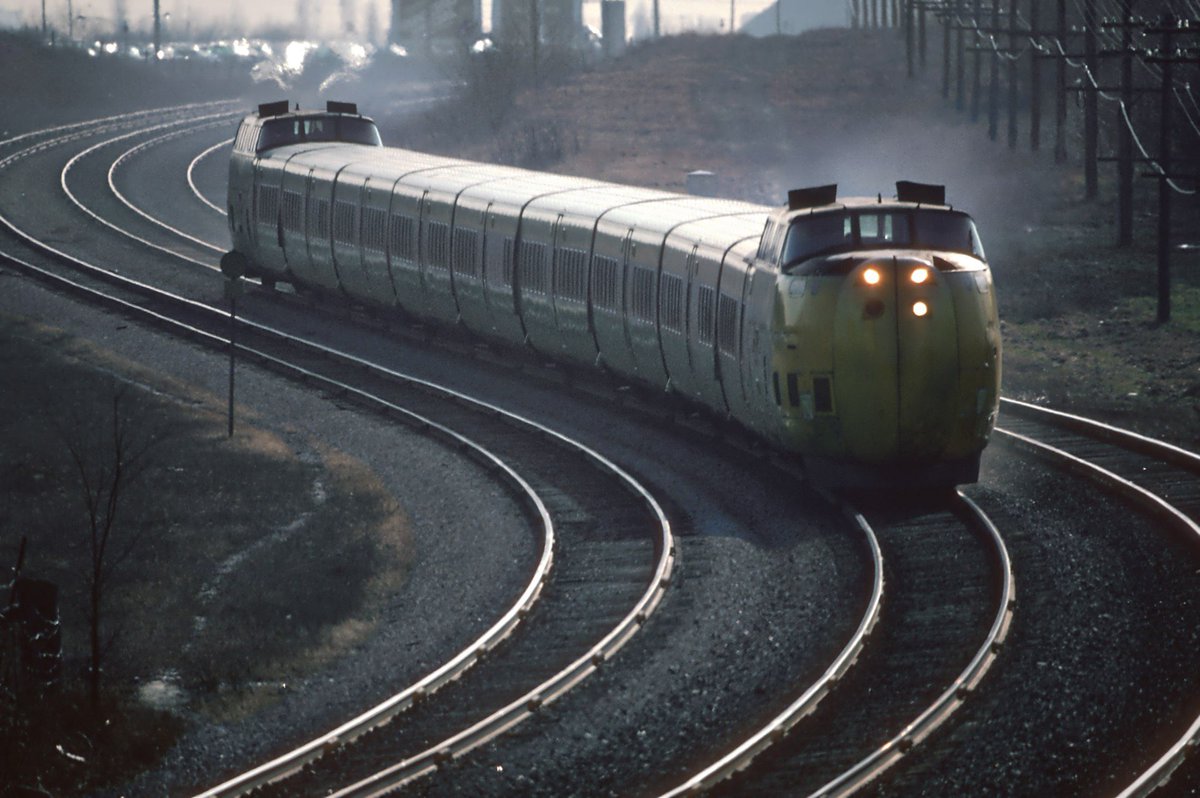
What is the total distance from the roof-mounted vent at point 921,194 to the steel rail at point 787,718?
209 inches

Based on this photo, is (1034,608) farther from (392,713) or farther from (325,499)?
(325,499)

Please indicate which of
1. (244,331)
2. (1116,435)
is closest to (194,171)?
(244,331)

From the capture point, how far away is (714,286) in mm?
22125

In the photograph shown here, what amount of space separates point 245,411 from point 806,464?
10.5 m

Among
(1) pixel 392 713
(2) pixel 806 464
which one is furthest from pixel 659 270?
(1) pixel 392 713

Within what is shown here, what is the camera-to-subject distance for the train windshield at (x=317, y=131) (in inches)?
1538

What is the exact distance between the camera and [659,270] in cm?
2412

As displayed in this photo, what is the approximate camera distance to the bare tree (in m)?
17.0

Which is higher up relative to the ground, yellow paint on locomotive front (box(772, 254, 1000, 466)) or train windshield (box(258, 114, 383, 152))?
train windshield (box(258, 114, 383, 152))

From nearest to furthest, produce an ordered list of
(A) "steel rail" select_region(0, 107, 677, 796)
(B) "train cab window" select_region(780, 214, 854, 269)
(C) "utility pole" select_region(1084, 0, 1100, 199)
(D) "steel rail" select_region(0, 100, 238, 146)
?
(A) "steel rail" select_region(0, 107, 677, 796), (B) "train cab window" select_region(780, 214, 854, 269), (C) "utility pole" select_region(1084, 0, 1100, 199), (D) "steel rail" select_region(0, 100, 238, 146)

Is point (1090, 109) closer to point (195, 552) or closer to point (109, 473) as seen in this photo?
point (109, 473)

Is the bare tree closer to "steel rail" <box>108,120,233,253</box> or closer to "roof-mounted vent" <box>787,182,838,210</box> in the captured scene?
"roof-mounted vent" <box>787,182,838,210</box>

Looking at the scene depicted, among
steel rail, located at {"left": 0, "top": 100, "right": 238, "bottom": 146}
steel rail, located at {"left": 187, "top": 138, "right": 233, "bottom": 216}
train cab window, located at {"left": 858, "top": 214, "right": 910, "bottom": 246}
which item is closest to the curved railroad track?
steel rail, located at {"left": 187, "top": 138, "right": 233, "bottom": 216}

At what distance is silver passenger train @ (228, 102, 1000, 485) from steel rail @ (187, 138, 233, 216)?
15377 millimetres
